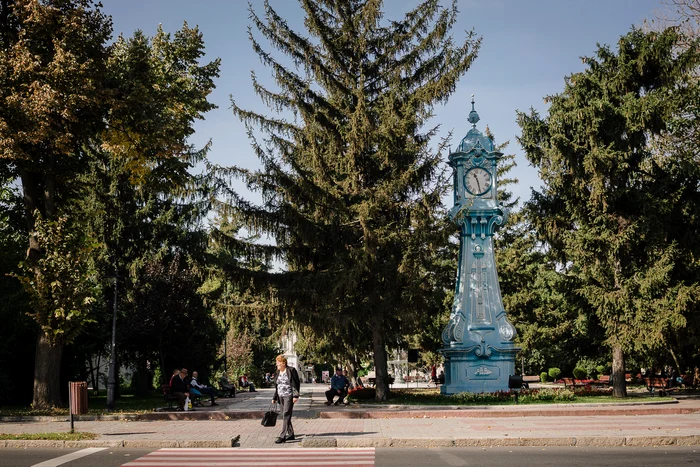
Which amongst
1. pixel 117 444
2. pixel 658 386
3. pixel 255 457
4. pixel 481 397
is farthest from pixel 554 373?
pixel 255 457

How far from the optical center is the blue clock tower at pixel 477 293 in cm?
2845

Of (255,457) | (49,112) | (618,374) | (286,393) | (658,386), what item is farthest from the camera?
(658,386)

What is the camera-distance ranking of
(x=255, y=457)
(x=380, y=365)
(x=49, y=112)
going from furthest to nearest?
(x=380, y=365) → (x=49, y=112) → (x=255, y=457)

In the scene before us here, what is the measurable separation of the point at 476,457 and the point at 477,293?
17.4m

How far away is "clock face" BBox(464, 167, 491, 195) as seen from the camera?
1181 inches

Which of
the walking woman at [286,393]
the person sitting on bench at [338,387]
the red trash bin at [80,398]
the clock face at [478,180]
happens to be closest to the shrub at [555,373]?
the clock face at [478,180]

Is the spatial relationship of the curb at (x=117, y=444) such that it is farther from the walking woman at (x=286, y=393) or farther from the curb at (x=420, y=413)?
the curb at (x=420, y=413)

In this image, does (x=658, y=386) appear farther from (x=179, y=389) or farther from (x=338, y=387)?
(x=179, y=389)

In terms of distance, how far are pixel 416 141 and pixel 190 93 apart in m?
10.0

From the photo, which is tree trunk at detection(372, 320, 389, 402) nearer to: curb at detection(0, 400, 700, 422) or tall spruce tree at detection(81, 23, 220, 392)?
curb at detection(0, 400, 700, 422)

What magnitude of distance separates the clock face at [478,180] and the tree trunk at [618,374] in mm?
8067

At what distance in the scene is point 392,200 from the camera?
27938 millimetres

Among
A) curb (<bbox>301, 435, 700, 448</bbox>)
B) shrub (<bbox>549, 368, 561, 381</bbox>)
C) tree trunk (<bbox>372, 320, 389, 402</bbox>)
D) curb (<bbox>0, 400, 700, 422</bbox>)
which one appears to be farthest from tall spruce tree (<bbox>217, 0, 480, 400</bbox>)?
shrub (<bbox>549, 368, 561, 381</bbox>)

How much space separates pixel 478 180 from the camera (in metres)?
30.1
